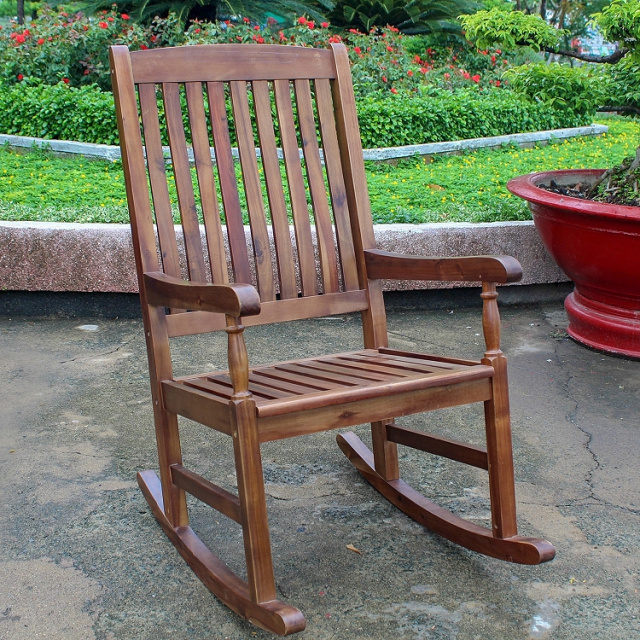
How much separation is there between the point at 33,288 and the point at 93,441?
4.70 feet

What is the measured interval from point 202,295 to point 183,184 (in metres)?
0.56

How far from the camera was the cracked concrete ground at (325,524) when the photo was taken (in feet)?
5.98

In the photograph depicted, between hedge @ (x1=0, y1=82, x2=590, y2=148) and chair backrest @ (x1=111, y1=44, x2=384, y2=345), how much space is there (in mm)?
3969

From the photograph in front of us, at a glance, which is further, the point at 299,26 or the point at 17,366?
the point at 299,26

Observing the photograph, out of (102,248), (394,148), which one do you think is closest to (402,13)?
(394,148)

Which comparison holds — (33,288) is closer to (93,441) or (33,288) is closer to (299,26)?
(93,441)

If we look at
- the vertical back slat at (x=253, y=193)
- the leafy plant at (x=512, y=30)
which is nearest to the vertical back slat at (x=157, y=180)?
the vertical back slat at (x=253, y=193)

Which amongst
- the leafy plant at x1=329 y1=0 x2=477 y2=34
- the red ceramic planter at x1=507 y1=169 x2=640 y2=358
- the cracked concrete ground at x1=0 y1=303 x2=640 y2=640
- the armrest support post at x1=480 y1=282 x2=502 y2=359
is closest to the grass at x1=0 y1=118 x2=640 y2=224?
the red ceramic planter at x1=507 y1=169 x2=640 y2=358

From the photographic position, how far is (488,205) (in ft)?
14.9

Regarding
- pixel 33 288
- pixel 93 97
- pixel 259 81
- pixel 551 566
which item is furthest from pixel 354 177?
pixel 93 97

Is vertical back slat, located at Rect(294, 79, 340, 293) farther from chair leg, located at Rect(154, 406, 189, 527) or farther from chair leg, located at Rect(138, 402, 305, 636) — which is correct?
chair leg, located at Rect(138, 402, 305, 636)

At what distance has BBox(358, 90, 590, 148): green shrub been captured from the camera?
6.33 m

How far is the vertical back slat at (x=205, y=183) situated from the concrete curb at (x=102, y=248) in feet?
5.47

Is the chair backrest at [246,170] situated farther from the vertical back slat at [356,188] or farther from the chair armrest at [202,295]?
the chair armrest at [202,295]
